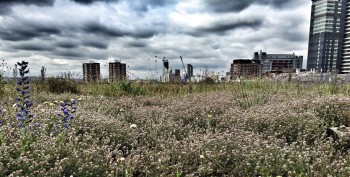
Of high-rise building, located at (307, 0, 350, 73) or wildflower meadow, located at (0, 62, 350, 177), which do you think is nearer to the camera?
wildflower meadow, located at (0, 62, 350, 177)

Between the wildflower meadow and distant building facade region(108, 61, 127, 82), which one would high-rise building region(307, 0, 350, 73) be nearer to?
distant building facade region(108, 61, 127, 82)

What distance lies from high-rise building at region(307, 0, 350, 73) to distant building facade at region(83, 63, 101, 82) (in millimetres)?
77067

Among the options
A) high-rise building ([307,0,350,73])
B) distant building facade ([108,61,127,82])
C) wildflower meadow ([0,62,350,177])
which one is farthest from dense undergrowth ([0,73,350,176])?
high-rise building ([307,0,350,73])

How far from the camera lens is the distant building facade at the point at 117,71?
11.0 m

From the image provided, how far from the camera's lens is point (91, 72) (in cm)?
1372

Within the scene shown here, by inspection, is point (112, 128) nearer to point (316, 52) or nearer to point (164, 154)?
point (164, 154)

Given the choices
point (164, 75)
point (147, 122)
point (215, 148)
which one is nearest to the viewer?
point (215, 148)

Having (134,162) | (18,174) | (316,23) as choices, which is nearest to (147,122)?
(134,162)

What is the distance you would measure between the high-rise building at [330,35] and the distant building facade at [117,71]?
77.6 metres

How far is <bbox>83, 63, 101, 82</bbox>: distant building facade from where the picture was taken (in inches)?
483

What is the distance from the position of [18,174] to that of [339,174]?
2.91m

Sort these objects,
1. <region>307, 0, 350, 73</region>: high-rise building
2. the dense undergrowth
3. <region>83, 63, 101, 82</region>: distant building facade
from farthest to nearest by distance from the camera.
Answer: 1. <region>307, 0, 350, 73</region>: high-rise building
2. <region>83, 63, 101, 82</region>: distant building facade
3. the dense undergrowth

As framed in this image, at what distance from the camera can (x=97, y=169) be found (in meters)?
2.49

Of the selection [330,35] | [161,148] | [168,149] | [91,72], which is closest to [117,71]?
[91,72]
